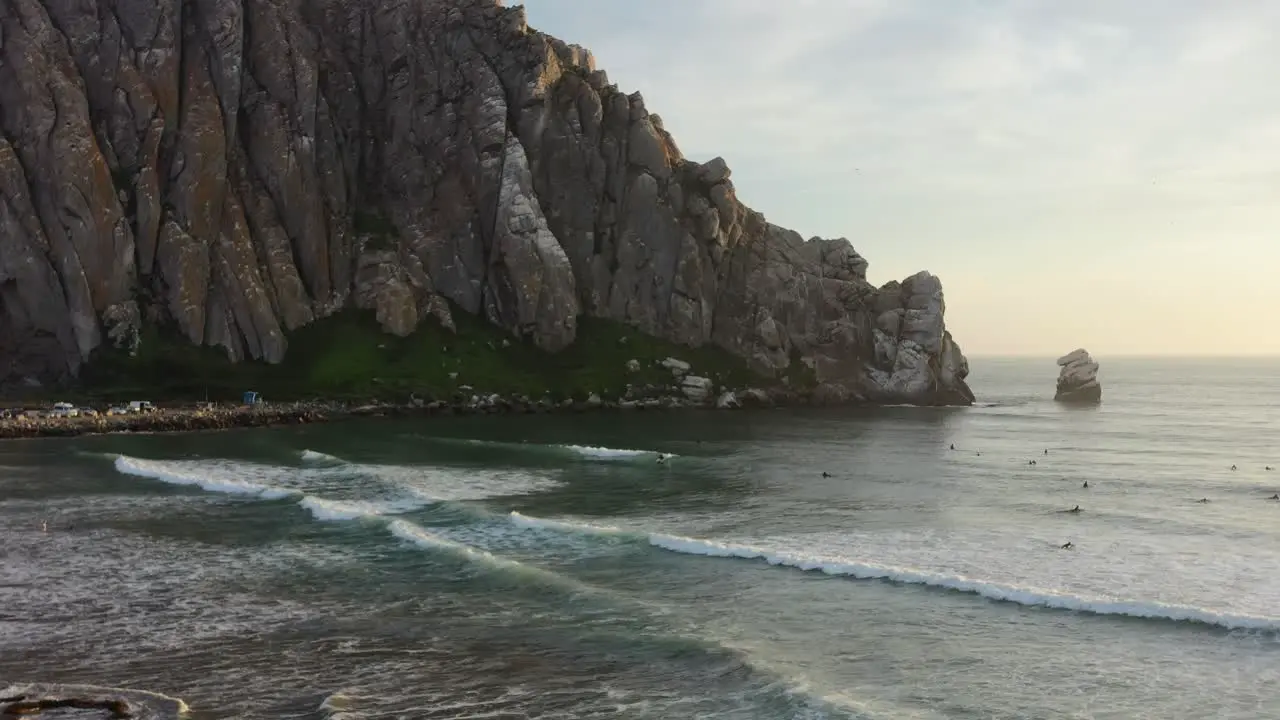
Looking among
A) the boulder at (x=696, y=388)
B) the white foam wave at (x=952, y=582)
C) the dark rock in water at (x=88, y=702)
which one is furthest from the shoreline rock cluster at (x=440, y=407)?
the dark rock in water at (x=88, y=702)

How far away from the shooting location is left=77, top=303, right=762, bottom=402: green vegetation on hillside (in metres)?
148

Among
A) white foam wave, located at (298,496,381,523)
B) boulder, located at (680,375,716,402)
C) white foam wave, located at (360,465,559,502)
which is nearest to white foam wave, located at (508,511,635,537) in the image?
white foam wave, located at (298,496,381,523)

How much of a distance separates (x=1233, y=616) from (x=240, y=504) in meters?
61.5

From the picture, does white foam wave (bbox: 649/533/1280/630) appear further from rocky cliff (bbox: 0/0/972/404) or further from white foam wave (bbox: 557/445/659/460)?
rocky cliff (bbox: 0/0/972/404)

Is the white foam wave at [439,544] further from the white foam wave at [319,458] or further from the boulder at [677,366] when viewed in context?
the boulder at [677,366]

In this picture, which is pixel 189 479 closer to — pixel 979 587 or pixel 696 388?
pixel 979 587

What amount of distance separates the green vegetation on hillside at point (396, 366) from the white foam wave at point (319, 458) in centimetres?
5122

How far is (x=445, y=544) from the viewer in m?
57.1

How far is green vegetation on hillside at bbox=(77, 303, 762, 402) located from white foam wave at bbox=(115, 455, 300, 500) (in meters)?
55.7

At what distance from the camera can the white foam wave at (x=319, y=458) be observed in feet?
309

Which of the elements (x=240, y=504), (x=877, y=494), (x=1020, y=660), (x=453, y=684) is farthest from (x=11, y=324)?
(x=1020, y=660)

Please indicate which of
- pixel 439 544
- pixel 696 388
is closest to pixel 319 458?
pixel 439 544

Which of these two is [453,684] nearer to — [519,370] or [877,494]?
[877,494]

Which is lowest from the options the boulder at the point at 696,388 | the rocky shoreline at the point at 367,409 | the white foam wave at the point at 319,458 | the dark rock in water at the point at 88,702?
the dark rock in water at the point at 88,702
